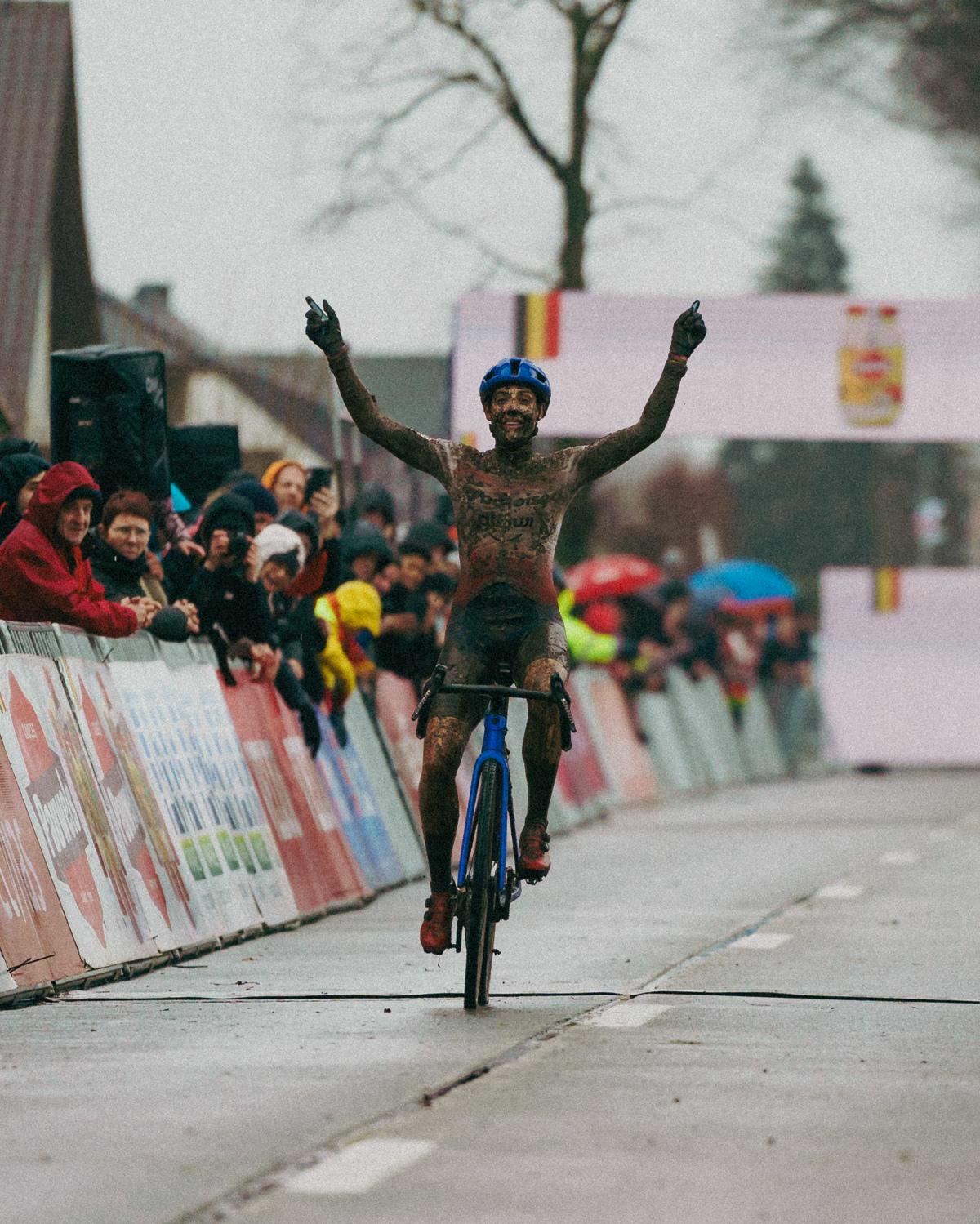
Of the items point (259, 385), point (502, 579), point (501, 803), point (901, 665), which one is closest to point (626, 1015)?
point (501, 803)

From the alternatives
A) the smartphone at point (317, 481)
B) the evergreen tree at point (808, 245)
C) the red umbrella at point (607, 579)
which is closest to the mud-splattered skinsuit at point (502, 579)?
the smartphone at point (317, 481)

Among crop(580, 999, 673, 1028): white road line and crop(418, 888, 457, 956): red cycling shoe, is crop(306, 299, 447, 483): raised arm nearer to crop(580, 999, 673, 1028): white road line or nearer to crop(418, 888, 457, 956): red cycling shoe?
crop(418, 888, 457, 956): red cycling shoe

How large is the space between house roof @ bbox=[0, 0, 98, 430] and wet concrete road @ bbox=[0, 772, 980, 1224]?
23.0 meters

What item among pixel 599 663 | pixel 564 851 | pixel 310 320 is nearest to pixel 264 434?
pixel 599 663

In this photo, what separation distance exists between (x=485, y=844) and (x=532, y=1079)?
6.34 ft

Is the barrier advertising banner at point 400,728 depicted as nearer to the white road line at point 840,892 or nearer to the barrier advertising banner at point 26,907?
the white road line at point 840,892

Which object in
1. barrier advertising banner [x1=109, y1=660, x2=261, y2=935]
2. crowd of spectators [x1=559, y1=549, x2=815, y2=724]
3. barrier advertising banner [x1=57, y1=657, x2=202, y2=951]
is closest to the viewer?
barrier advertising banner [x1=57, y1=657, x2=202, y2=951]

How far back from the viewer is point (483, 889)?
9.87 metres

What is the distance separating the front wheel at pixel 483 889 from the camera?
32.4 feet

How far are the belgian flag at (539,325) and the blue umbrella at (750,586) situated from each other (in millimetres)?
9393

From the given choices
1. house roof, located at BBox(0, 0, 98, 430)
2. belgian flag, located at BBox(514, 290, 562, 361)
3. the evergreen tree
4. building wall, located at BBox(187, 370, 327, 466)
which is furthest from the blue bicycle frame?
the evergreen tree

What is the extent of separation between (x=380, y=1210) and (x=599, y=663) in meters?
22.1

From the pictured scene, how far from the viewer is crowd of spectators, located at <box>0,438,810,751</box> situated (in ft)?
38.7

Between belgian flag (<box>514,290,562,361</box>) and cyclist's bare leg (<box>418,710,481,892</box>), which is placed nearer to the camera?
cyclist's bare leg (<box>418,710,481,892</box>)
